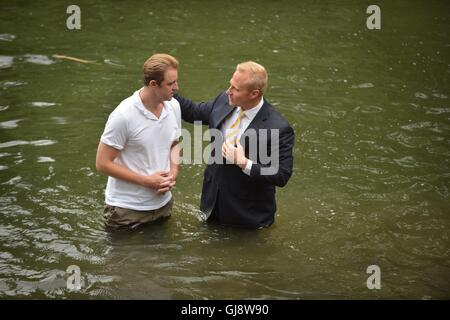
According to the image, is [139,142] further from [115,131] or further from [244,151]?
[244,151]

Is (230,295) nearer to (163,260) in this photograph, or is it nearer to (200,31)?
(163,260)

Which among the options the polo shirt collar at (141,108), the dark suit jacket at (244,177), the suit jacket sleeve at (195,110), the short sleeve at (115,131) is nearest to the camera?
the short sleeve at (115,131)

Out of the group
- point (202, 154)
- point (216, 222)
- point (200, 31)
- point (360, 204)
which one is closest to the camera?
point (216, 222)

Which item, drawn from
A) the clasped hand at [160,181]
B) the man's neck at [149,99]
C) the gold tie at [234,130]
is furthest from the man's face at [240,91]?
the clasped hand at [160,181]

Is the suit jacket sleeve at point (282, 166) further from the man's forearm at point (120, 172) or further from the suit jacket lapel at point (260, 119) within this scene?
the man's forearm at point (120, 172)

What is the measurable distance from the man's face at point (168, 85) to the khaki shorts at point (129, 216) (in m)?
1.24

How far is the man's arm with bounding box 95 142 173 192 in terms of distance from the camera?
20.7 feet

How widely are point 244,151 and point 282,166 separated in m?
0.43

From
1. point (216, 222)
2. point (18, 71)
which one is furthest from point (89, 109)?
point (216, 222)

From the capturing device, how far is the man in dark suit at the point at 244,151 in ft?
20.9

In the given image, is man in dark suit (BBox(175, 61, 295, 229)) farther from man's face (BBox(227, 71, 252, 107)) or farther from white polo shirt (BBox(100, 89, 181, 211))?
white polo shirt (BBox(100, 89, 181, 211))

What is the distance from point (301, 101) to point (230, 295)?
547cm

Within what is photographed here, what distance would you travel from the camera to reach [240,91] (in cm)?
641

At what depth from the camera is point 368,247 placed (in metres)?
7.32
